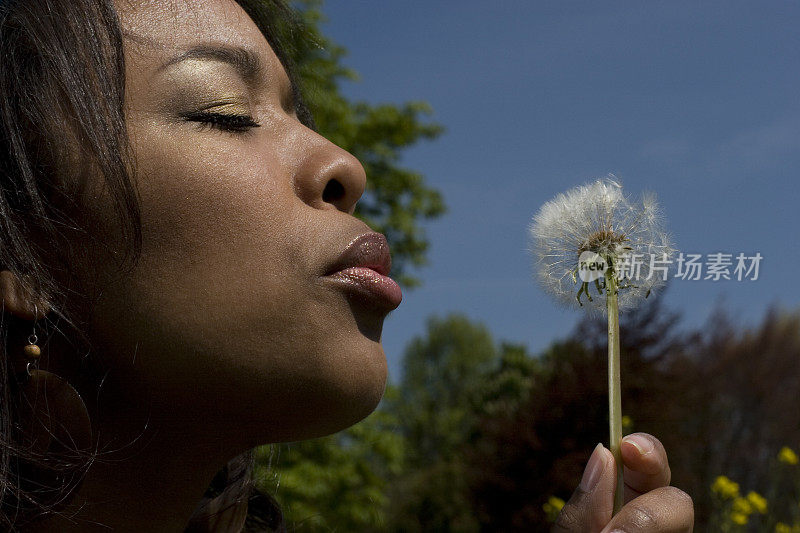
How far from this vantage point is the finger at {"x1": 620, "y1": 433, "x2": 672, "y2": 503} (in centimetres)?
145

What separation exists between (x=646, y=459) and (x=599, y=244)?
40 centimetres

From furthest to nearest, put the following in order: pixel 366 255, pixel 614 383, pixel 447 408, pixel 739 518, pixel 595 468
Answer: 1. pixel 447 408
2. pixel 739 518
3. pixel 366 255
4. pixel 595 468
5. pixel 614 383

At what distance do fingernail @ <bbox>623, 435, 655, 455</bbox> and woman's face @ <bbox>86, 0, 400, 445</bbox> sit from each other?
0.47 m

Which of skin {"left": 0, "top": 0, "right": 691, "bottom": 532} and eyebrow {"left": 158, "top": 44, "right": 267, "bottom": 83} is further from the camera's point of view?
eyebrow {"left": 158, "top": 44, "right": 267, "bottom": 83}

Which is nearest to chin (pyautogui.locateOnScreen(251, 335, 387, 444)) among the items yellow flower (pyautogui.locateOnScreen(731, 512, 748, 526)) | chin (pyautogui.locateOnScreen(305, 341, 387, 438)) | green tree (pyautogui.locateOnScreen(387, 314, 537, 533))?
chin (pyautogui.locateOnScreen(305, 341, 387, 438))

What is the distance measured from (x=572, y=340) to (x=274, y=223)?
9023mm

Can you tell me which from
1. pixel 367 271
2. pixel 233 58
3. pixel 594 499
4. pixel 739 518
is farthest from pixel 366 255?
pixel 739 518

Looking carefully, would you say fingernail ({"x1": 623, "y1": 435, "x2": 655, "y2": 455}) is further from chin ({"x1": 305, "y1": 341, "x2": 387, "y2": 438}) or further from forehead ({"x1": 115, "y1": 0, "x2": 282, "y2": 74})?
forehead ({"x1": 115, "y1": 0, "x2": 282, "y2": 74})

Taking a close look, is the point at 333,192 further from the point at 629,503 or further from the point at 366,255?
the point at 629,503

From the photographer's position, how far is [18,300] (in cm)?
148

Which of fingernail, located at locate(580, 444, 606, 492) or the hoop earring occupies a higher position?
fingernail, located at locate(580, 444, 606, 492)

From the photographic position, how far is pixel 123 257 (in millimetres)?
1407

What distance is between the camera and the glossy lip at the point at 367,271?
1.43 metres

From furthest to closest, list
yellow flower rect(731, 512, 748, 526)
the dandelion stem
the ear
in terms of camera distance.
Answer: yellow flower rect(731, 512, 748, 526) → the ear → the dandelion stem
